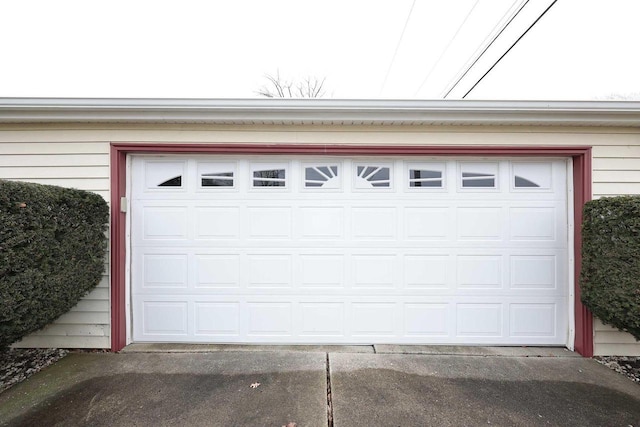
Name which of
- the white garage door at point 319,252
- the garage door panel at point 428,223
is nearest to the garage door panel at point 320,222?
the white garage door at point 319,252

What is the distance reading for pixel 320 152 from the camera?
3.21 m

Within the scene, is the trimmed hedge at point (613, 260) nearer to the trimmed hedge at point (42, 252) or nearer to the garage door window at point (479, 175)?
the garage door window at point (479, 175)

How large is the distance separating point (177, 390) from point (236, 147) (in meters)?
2.35

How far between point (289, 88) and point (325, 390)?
28.8 feet

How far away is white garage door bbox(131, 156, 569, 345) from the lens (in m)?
3.26

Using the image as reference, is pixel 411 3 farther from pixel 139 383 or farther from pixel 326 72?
pixel 139 383

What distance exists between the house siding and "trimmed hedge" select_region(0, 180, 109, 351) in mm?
365

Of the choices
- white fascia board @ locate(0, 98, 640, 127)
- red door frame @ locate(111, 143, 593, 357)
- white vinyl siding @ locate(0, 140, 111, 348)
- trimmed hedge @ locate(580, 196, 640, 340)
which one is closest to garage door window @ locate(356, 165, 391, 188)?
red door frame @ locate(111, 143, 593, 357)

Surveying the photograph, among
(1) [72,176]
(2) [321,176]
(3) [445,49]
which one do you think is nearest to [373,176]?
(2) [321,176]

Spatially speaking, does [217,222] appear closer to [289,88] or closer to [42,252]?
[42,252]

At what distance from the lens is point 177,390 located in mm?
2443

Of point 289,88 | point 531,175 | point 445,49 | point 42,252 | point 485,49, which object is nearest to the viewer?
point 42,252

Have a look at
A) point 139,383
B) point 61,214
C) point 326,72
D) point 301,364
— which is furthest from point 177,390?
point 326,72

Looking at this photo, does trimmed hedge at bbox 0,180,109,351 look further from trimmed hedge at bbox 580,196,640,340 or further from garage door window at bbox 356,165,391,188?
trimmed hedge at bbox 580,196,640,340
